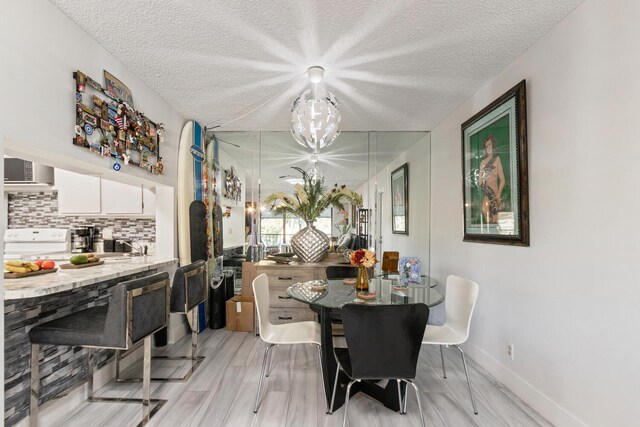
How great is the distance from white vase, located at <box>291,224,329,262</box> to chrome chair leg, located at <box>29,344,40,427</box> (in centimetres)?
249

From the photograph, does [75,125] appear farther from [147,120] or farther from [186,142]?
[186,142]

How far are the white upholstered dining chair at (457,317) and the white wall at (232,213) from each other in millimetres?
2866

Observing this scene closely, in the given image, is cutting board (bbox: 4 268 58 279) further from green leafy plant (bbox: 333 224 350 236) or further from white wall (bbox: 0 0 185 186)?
green leafy plant (bbox: 333 224 350 236)

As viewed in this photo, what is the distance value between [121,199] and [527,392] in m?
4.12

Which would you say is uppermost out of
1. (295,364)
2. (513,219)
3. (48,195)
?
(48,195)

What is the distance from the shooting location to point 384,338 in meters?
1.71

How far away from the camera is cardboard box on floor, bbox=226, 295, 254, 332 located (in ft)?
12.4

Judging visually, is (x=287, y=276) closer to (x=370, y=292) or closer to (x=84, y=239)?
(x=370, y=292)

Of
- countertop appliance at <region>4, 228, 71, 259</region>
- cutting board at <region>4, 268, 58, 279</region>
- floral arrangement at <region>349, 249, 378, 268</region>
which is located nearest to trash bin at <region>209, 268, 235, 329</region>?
countertop appliance at <region>4, 228, 71, 259</region>

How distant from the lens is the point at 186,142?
3.60 m

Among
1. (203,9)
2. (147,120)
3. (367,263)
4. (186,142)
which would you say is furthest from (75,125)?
(367,263)

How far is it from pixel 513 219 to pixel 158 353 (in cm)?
348

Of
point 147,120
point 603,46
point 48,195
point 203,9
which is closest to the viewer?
point 603,46

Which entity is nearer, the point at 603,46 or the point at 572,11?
the point at 603,46
